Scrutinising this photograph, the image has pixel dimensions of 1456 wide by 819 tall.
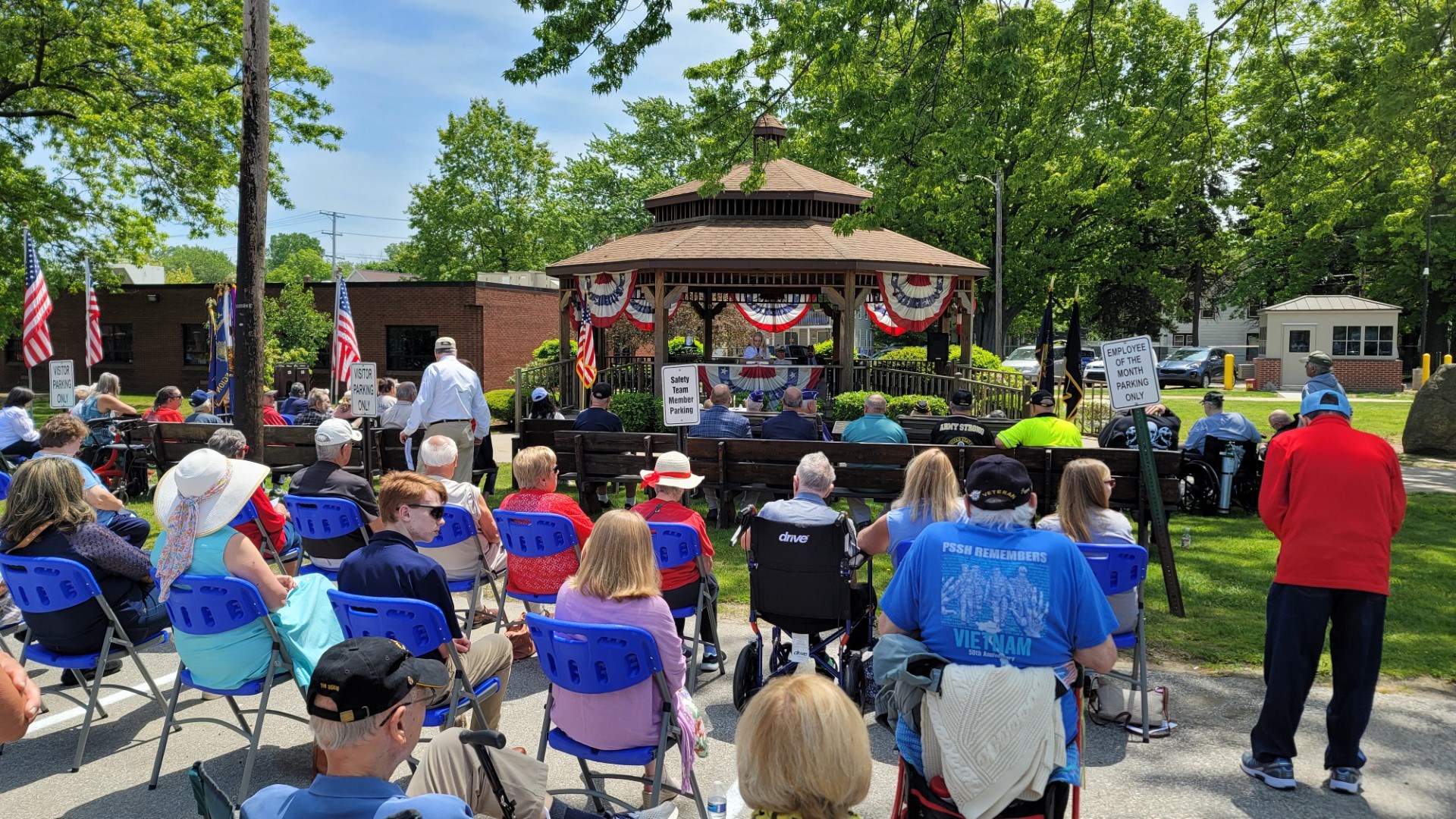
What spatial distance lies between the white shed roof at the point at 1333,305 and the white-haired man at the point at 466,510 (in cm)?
3702

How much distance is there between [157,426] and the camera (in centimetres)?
1237

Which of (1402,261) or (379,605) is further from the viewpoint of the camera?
(1402,261)

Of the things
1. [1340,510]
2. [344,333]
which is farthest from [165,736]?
[344,333]

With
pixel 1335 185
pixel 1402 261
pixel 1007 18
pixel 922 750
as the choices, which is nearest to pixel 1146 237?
pixel 1402 261

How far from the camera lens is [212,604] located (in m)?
4.46

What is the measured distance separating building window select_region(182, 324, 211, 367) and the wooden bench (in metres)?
27.9

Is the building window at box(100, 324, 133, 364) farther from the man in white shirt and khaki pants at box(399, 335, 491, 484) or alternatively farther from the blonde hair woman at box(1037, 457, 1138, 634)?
the blonde hair woman at box(1037, 457, 1138, 634)

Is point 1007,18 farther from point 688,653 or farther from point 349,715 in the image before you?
point 349,715

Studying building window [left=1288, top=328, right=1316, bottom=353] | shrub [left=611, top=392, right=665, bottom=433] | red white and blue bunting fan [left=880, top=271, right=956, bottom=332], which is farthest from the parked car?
shrub [left=611, top=392, right=665, bottom=433]

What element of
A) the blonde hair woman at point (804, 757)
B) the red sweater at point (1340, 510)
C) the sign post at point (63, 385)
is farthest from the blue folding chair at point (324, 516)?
the sign post at point (63, 385)

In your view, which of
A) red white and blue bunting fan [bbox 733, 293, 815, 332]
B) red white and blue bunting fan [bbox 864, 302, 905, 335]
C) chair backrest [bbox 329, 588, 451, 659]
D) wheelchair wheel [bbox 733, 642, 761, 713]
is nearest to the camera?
chair backrest [bbox 329, 588, 451, 659]

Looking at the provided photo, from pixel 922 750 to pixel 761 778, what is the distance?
0.95 m

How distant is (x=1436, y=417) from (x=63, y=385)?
22791 millimetres

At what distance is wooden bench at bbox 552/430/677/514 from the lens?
10.6 meters
